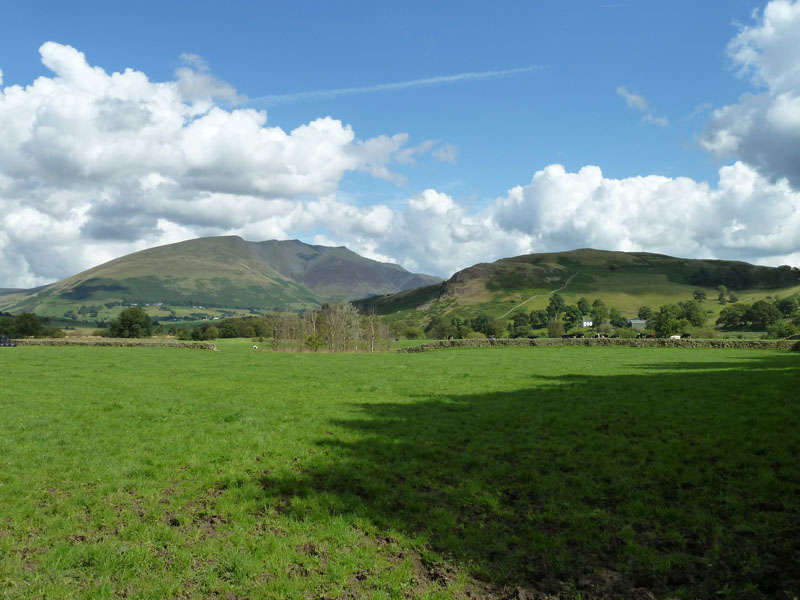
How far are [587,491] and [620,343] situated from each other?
66060mm

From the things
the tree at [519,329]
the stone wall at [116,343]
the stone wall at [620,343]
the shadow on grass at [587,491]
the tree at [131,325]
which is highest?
the tree at [131,325]

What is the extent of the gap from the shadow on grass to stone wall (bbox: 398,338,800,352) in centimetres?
5133

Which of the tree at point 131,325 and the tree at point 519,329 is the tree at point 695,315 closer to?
the tree at point 519,329

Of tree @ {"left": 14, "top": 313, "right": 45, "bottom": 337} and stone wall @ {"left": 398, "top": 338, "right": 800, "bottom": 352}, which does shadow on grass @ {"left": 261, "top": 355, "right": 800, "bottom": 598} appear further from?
tree @ {"left": 14, "top": 313, "right": 45, "bottom": 337}

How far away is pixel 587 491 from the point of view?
10.8 m

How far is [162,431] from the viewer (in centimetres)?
1620

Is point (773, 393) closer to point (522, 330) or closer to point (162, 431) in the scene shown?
point (162, 431)

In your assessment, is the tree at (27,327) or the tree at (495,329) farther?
the tree at (495,329)

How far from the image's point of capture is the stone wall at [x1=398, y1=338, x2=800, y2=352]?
6122 centimetres

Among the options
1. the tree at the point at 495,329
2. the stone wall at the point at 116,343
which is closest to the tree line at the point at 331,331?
the stone wall at the point at 116,343

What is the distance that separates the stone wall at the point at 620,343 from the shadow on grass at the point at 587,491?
51334mm

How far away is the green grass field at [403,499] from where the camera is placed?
24.4ft

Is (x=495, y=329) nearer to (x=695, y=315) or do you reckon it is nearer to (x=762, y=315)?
(x=695, y=315)

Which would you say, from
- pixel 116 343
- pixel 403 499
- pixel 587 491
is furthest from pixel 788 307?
pixel 403 499
